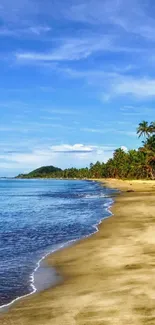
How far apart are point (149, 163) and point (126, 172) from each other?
51705mm

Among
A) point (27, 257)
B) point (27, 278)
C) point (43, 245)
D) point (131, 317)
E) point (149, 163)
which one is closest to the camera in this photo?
point (131, 317)

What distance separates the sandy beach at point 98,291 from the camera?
8047 mm

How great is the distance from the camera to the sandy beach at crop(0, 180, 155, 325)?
26.4 ft

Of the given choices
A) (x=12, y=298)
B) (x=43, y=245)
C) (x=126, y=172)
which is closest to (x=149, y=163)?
(x=126, y=172)

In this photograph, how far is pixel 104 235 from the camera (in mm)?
20547

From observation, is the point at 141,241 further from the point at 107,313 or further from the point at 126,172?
the point at 126,172

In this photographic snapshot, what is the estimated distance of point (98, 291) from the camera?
9969 millimetres

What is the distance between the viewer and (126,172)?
184375 mm

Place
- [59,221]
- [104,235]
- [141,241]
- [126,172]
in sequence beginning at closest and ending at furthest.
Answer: [141,241], [104,235], [59,221], [126,172]

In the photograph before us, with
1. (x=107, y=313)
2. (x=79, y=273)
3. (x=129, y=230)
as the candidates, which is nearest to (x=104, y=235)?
(x=129, y=230)

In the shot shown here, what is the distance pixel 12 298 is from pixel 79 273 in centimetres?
289

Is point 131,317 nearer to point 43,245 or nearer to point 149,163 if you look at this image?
point 43,245

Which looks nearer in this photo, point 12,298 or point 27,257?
point 12,298

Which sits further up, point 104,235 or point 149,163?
point 149,163
